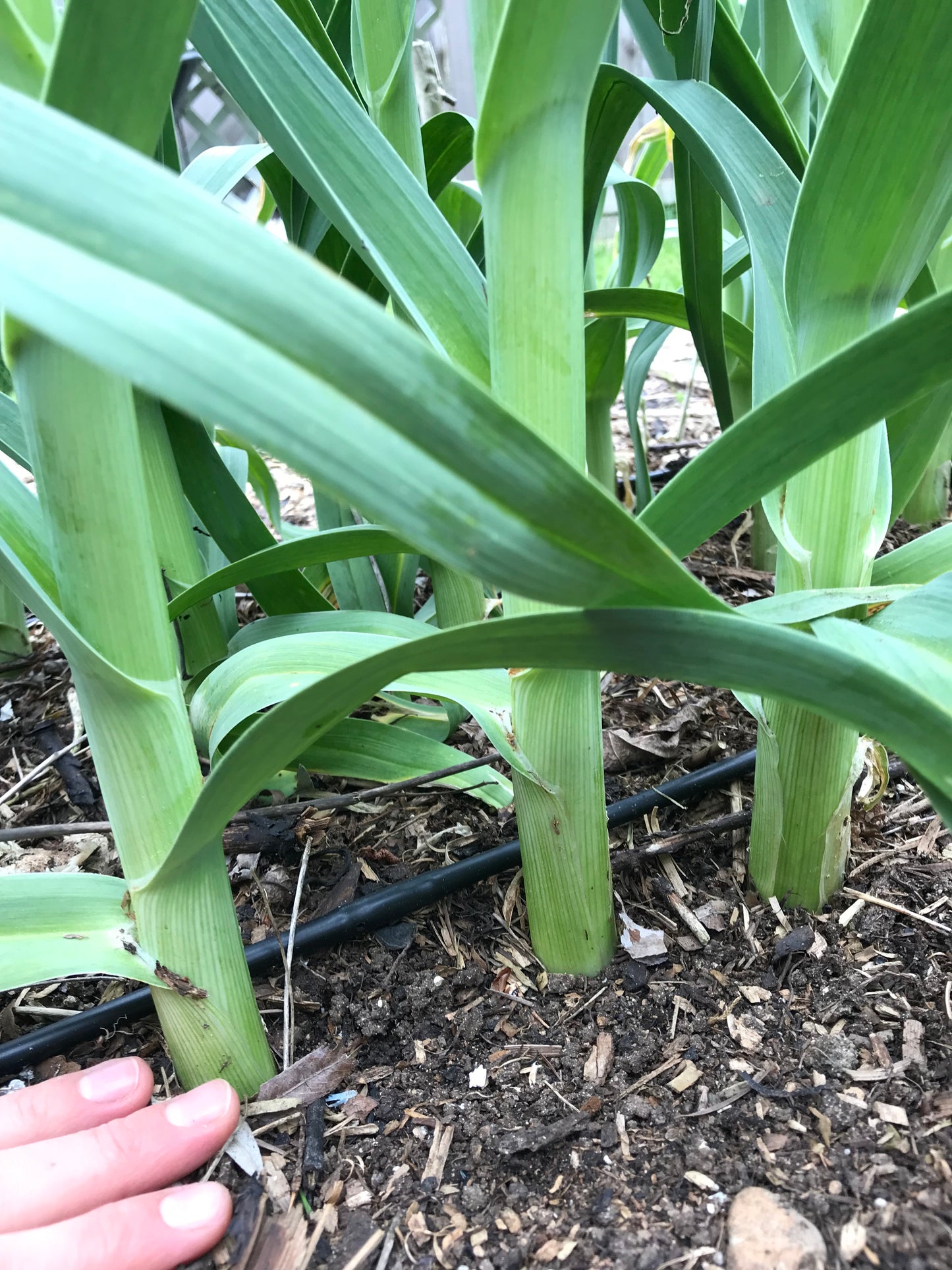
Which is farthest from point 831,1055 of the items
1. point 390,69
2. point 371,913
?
point 390,69

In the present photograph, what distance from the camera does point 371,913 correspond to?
0.69m

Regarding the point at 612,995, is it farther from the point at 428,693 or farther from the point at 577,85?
the point at 577,85

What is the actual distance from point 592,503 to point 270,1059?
19.0 inches

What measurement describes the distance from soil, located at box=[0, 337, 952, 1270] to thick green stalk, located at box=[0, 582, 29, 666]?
25.3 inches

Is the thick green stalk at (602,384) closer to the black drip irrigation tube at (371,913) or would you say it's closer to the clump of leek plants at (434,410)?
the clump of leek plants at (434,410)

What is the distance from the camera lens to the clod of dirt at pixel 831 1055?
1.79 ft

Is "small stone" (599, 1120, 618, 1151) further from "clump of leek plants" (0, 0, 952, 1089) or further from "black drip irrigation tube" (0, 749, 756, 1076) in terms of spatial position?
"black drip irrigation tube" (0, 749, 756, 1076)

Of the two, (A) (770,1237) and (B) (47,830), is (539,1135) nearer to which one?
(A) (770,1237)

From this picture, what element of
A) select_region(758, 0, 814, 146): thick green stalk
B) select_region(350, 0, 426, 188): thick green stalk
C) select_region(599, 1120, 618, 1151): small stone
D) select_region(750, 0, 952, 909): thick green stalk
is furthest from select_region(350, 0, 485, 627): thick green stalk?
select_region(599, 1120, 618, 1151): small stone

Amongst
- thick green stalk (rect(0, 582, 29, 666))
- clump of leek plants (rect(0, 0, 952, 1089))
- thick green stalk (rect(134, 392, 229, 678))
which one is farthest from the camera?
thick green stalk (rect(0, 582, 29, 666))

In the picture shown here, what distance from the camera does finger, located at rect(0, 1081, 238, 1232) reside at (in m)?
0.47

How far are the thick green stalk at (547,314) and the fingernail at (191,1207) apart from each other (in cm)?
27

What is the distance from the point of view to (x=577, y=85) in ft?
1.32

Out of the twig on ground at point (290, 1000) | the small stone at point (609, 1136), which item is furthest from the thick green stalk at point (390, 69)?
the small stone at point (609, 1136)
